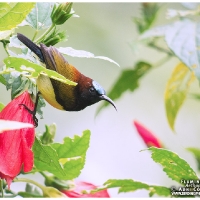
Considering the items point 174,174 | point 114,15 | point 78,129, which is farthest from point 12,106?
point 114,15

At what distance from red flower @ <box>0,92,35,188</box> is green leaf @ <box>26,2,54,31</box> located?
0.13 m

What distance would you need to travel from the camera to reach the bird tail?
2.19 ft

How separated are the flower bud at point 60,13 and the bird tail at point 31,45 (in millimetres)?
48

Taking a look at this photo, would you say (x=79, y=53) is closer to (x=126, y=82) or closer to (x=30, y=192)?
(x=30, y=192)

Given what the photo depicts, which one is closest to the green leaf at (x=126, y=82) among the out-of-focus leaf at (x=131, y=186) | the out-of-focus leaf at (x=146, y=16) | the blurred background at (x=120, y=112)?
the out-of-focus leaf at (x=146, y=16)

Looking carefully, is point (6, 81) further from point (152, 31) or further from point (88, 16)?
point (88, 16)

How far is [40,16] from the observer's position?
2.36 feet

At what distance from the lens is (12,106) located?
0.64 metres

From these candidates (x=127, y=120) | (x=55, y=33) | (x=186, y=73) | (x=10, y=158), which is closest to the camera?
(x=10, y=158)

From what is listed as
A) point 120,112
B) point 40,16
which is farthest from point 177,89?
point 120,112

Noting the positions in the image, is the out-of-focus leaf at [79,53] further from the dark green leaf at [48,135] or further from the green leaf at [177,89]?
the green leaf at [177,89]

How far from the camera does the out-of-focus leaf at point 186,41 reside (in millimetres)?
910

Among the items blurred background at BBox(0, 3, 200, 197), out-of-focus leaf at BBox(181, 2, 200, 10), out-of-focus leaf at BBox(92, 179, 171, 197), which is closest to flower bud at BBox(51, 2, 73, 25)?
out-of-focus leaf at BBox(92, 179, 171, 197)

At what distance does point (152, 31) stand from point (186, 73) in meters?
0.16
